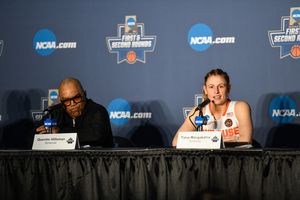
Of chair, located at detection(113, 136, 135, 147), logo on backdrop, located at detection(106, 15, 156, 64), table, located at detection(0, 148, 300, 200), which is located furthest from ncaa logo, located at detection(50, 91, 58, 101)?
table, located at detection(0, 148, 300, 200)

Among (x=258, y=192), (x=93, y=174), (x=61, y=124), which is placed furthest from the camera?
(x=61, y=124)

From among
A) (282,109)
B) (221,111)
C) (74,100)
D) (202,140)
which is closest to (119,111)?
(74,100)

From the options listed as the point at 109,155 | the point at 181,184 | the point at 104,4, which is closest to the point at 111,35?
the point at 104,4

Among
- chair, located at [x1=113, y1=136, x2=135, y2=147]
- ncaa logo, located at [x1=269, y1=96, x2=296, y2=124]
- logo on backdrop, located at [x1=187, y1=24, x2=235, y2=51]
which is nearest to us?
chair, located at [x1=113, y1=136, x2=135, y2=147]

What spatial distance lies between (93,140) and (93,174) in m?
0.65

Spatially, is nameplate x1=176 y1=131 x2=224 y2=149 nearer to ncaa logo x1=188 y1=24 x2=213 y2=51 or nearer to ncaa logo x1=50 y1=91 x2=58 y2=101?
ncaa logo x1=188 y1=24 x2=213 y2=51

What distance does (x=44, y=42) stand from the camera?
3.80 meters

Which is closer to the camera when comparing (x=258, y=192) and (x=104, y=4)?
(x=258, y=192)

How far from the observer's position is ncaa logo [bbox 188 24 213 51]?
11.5 feet

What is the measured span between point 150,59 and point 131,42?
13.6 inches

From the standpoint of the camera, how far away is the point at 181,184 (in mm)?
1496

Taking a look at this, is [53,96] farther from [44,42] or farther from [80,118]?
[80,118]

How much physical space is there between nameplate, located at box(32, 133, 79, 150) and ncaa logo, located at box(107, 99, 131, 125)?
1819 mm

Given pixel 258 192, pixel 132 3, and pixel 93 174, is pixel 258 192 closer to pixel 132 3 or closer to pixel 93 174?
pixel 93 174
